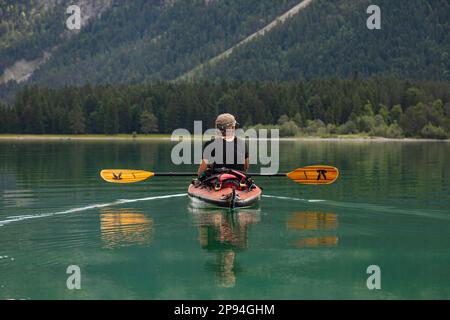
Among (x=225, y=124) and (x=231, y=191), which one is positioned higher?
(x=225, y=124)

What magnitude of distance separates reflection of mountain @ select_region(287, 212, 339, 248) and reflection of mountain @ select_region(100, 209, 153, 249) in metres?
5.28

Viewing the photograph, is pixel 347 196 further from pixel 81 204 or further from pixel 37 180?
pixel 37 180

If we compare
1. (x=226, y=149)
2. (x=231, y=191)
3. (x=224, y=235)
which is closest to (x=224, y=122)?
(x=226, y=149)

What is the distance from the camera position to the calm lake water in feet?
66.3

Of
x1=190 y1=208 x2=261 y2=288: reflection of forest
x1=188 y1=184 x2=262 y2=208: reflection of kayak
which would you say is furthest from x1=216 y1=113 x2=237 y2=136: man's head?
x1=190 y1=208 x2=261 y2=288: reflection of forest

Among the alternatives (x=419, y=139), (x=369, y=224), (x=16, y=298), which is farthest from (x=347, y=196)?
(x=419, y=139)

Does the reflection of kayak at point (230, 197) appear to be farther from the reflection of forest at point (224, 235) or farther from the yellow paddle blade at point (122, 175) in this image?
the yellow paddle blade at point (122, 175)

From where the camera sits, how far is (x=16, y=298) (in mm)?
19156

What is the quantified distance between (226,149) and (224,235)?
18.8 feet

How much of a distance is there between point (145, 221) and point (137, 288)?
11.0 metres

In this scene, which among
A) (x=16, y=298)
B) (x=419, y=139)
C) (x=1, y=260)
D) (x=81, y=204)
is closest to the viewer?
(x=16, y=298)

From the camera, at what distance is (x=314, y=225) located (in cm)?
3008

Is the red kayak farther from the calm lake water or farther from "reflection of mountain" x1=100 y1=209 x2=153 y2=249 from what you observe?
"reflection of mountain" x1=100 y1=209 x2=153 y2=249

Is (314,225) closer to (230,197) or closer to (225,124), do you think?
(230,197)
